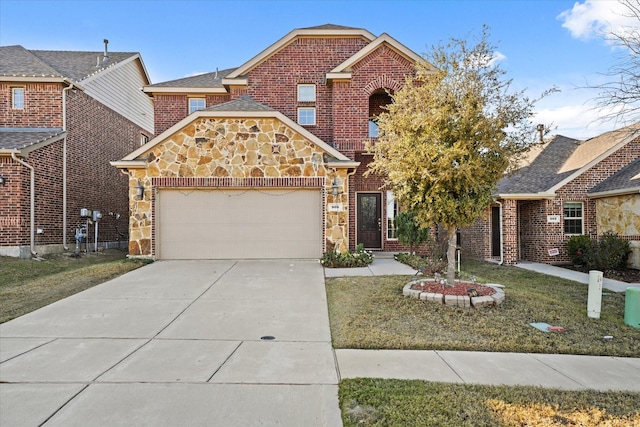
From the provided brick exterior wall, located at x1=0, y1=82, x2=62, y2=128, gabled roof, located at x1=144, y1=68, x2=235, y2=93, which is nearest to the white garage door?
gabled roof, located at x1=144, y1=68, x2=235, y2=93

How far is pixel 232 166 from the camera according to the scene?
11.5 metres

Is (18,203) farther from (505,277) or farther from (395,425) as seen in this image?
(505,277)

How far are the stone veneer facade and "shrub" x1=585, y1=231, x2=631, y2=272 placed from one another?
7.81 metres

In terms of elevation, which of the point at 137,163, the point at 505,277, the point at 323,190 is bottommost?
the point at 505,277

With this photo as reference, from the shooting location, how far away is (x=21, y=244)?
11.4 meters

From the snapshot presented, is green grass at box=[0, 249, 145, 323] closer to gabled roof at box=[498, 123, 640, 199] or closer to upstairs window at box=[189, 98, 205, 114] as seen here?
upstairs window at box=[189, 98, 205, 114]

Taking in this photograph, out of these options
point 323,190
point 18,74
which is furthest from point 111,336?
point 18,74

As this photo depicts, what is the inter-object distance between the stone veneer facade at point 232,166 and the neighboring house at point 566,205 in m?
6.39

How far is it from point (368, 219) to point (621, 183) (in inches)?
332

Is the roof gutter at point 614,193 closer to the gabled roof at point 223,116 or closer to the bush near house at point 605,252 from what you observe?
the bush near house at point 605,252

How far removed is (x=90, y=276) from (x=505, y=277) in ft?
36.8

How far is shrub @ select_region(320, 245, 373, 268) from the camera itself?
1065cm

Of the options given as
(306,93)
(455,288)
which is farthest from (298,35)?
(455,288)

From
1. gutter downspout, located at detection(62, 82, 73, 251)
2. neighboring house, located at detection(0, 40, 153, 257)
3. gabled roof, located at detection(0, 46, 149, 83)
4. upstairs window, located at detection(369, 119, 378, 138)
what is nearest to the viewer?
neighboring house, located at detection(0, 40, 153, 257)
